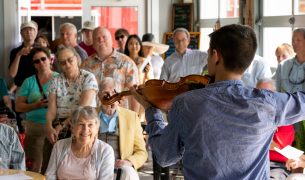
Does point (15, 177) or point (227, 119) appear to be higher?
point (227, 119)

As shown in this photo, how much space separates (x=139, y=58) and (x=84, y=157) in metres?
3.62

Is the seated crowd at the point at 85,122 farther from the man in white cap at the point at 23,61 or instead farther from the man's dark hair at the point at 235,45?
the man's dark hair at the point at 235,45

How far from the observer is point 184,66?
294 inches

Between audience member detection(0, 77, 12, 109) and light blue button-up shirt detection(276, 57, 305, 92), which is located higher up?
light blue button-up shirt detection(276, 57, 305, 92)

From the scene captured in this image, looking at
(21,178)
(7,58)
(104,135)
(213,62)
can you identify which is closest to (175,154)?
(213,62)

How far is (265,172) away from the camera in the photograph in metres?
2.06

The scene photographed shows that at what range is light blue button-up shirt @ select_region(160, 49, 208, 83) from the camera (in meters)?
7.43

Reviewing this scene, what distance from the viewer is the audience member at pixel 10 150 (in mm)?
4410

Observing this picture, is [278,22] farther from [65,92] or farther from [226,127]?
[226,127]

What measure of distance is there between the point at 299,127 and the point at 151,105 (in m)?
3.02

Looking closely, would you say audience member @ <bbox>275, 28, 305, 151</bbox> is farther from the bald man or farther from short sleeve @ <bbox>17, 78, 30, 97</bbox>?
short sleeve @ <bbox>17, 78, 30, 97</bbox>

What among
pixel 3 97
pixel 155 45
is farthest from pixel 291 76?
pixel 155 45

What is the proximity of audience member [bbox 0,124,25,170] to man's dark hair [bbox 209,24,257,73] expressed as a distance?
107 inches

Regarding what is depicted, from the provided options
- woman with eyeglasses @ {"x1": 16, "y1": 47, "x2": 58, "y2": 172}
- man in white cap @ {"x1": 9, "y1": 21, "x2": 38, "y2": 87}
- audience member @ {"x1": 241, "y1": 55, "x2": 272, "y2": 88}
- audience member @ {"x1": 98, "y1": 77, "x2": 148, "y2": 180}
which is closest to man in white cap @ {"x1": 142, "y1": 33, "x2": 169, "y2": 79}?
man in white cap @ {"x1": 9, "y1": 21, "x2": 38, "y2": 87}
